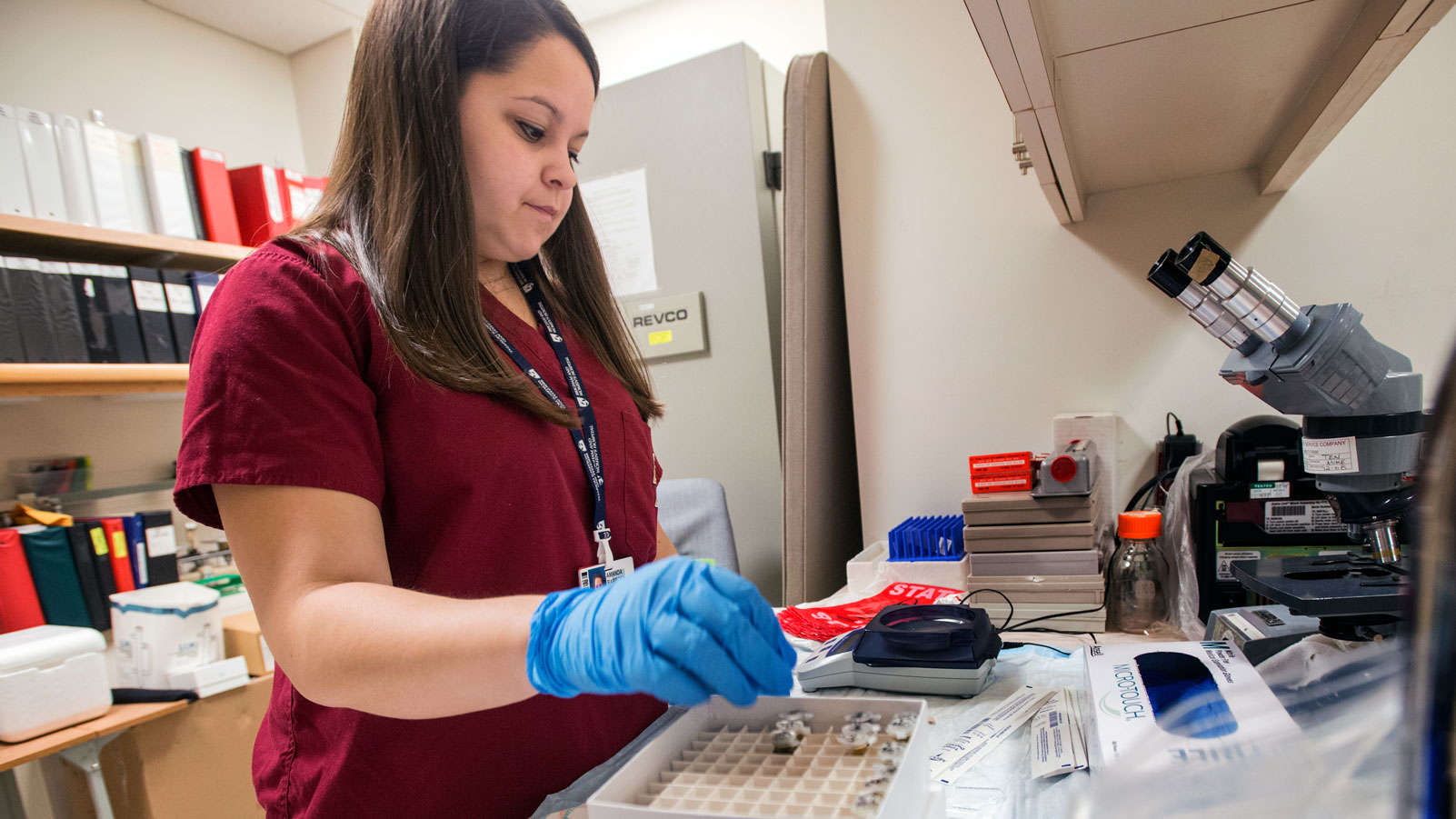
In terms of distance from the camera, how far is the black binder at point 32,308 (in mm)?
1836

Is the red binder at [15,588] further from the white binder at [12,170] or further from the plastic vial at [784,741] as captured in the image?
the plastic vial at [784,741]

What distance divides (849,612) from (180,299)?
213 centimetres

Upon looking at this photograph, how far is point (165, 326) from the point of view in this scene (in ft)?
7.16

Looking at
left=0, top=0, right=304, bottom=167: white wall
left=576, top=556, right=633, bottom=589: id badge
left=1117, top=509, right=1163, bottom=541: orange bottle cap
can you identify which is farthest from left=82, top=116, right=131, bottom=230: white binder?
left=1117, top=509, right=1163, bottom=541: orange bottle cap

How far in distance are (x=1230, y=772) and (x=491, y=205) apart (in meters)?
0.81

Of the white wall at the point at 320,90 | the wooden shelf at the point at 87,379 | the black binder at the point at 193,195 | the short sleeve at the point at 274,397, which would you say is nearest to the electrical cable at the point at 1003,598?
the short sleeve at the point at 274,397

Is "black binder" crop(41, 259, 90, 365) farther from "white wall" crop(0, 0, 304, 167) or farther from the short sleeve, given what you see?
the short sleeve

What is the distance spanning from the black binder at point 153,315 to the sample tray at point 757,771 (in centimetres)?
220

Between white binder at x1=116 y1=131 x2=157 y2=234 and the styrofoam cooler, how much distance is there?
1015mm

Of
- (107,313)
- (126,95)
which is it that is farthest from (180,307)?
(126,95)

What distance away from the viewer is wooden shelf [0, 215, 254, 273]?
6.17ft

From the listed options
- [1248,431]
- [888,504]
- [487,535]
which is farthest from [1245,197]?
[487,535]

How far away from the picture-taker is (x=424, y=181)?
79cm

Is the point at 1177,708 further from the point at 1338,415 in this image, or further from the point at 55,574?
the point at 55,574
